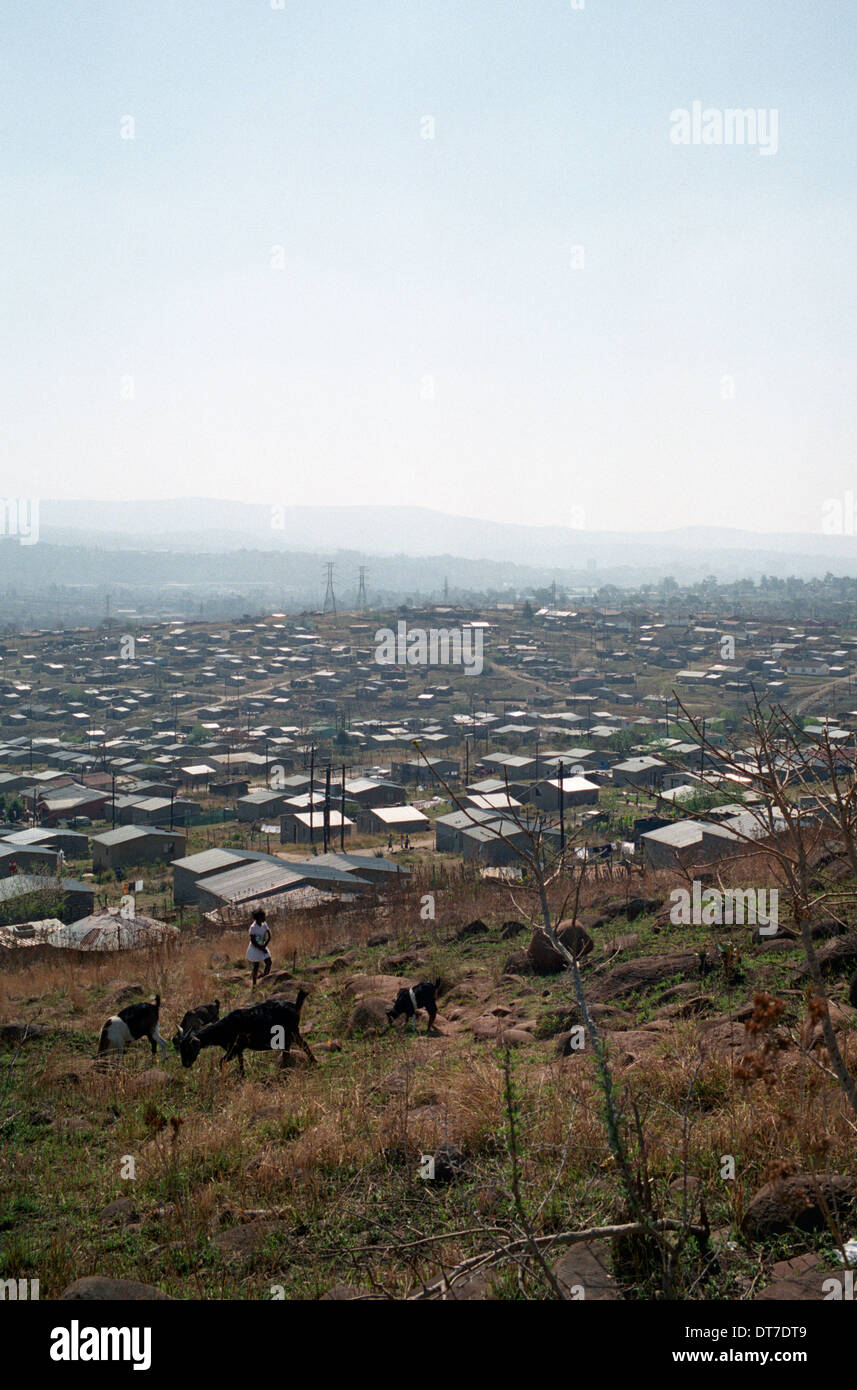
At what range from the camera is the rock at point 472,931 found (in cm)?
1220

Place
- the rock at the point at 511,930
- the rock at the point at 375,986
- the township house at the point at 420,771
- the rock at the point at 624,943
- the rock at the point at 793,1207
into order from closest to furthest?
the rock at the point at 793,1207, the rock at the point at 375,986, the rock at the point at 624,943, the rock at the point at 511,930, the township house at the point at 420,771

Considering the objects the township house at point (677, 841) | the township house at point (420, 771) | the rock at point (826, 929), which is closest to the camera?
the rock at point (826, 929)

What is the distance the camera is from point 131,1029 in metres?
7.99

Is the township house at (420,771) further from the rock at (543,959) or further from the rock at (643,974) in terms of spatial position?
the rock at (643,974)

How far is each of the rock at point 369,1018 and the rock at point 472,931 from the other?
152 inches

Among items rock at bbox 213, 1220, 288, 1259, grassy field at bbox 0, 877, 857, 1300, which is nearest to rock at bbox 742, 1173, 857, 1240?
grassy field at bbox 0, 877, 857, 1300

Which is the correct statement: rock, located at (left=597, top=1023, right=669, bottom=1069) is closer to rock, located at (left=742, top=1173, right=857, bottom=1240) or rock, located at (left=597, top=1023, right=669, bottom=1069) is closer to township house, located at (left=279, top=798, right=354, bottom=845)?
rock, located at (left=742, top=1173, right=857, bottom=1240)

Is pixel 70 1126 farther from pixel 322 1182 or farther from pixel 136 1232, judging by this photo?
pixel 322 1182

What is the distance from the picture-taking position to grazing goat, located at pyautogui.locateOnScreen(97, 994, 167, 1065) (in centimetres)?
791

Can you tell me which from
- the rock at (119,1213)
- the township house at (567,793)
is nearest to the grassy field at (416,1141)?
the rock at (119,1213)

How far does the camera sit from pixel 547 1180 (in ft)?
14.1

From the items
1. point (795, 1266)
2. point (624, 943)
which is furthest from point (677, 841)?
point (795, 1266)

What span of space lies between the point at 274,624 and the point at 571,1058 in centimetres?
11137

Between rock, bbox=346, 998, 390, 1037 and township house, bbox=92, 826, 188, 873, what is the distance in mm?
29265
